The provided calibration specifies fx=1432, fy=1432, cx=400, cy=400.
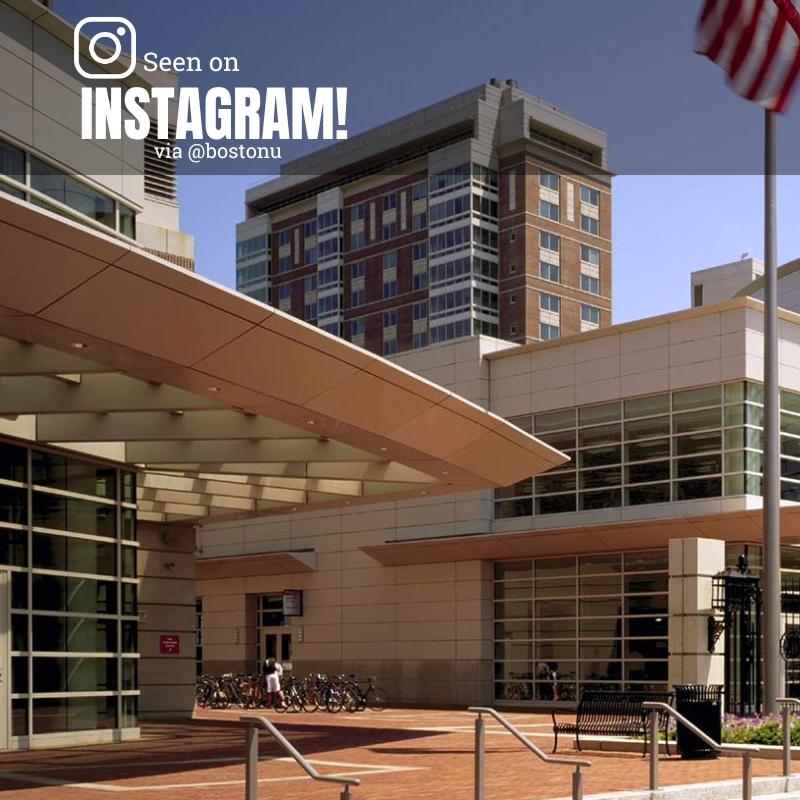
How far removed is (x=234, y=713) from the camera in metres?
36.9

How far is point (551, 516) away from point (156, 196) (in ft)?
48.0

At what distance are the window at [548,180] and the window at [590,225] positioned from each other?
145 inches

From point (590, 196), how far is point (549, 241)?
704 centimetres

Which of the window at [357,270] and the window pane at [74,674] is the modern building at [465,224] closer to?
the window at [357,270]

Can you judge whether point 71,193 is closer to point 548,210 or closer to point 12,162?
point 12,162

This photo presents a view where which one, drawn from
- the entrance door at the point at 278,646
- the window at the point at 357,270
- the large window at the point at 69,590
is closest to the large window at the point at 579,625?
the entrance door at the point at 278,646

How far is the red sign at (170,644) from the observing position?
3328cm

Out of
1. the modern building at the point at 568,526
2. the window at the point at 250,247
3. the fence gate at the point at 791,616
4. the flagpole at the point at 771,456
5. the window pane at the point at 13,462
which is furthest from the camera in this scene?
the window at the point at 250,247

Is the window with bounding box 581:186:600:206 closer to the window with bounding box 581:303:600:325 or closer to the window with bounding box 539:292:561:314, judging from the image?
the window with bounding box 581:303:600:325

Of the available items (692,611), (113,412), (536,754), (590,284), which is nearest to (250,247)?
(590,284)

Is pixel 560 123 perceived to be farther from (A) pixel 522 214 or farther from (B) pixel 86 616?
(B) pixel 86 616

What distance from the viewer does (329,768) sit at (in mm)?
20219

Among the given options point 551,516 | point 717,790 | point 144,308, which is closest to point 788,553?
point 551,516

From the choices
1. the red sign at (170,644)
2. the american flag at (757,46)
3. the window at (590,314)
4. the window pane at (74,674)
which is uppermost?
the window at (590,314)
